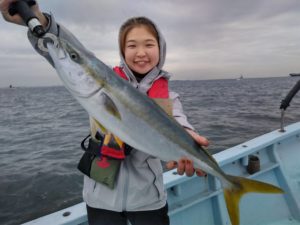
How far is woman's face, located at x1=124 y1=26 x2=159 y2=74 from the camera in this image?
3.16 metres

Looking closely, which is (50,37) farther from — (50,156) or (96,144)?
(50,156)

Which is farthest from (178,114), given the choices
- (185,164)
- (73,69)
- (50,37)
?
(50,37)

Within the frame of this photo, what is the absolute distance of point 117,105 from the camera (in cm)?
243

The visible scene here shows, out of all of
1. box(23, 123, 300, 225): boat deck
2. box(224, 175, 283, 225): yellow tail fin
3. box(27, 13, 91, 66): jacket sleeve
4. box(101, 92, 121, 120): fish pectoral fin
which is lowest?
box(23, 123, 300, 225): boat deck

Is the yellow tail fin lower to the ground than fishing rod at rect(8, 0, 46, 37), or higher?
lower

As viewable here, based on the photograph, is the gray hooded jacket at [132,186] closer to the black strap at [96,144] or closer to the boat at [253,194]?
the black strap at [96,144]

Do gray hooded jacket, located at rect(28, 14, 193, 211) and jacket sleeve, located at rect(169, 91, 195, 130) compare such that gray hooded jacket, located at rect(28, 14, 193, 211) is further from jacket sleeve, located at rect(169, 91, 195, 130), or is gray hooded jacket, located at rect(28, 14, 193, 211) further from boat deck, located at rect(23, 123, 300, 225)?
boat deck, located at rect(23, 123, 300, 225)

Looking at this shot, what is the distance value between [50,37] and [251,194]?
14.3 feet

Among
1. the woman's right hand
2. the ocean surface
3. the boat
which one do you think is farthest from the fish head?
the ocean surface

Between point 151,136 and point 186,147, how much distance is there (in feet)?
1.29

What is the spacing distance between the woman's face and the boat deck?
2.03m

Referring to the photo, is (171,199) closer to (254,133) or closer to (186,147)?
(186,147)

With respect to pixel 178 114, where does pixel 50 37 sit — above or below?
above

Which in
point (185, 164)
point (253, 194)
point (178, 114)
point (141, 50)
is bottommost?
point (253, 194)
